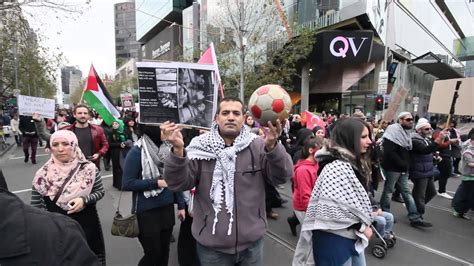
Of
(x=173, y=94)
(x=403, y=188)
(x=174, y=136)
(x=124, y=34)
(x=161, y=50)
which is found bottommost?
(x=403, y=188)

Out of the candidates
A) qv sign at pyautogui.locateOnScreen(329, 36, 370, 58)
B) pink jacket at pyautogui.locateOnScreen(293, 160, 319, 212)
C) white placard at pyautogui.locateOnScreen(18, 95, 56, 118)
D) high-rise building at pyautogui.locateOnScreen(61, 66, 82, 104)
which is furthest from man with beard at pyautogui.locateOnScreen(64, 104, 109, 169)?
high-rise building at pyautogui.locateOnScreen(61, 66, 82, 104)

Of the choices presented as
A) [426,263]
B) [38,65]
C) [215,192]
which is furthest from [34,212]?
[38,65]

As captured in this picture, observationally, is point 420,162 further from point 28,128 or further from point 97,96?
point 28,128

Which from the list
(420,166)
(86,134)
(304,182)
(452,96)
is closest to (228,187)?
(304,182)

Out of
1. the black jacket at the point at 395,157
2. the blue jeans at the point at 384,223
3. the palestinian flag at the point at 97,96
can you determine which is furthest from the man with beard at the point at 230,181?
the black jacket at the point at 395,157

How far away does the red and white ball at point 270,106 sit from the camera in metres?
2.43

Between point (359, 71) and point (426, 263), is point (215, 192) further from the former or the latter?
point (359, 71)

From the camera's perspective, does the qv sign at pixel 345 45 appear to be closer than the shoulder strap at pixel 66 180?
No

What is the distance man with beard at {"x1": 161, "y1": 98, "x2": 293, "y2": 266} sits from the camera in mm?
2371

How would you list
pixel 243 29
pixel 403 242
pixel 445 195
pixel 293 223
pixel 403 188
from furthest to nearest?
pixel 243 29 → pixel 445 195 → pixel 403 188 → pixel 293 223 → pixel 403 242

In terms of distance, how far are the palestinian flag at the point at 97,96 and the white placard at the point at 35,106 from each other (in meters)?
2.30

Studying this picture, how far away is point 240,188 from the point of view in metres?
2.42

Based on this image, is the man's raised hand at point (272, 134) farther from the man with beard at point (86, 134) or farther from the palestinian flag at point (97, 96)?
the man with beard at point (86, 134)

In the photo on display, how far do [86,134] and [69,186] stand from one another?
272 centimetres
